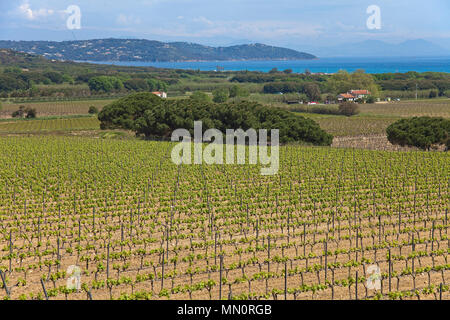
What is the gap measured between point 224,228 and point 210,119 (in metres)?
38.9

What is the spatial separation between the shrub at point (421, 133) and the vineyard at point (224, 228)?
10823 millimetres

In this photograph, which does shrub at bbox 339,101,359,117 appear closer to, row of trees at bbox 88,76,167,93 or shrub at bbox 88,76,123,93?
row of trees at bbox 88,76,167,93

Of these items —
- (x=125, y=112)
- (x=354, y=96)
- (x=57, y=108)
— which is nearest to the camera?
(x=125, y=112)

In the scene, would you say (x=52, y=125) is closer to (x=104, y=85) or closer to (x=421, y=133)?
(x=421, y=133)

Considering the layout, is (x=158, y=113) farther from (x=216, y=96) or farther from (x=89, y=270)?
(x=216, y=96)

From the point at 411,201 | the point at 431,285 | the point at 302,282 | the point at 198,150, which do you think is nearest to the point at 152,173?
the point at 198,150

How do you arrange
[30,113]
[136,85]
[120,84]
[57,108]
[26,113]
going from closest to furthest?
1. [30,113]
2. [26,113]
3. [57,108]
4. [120,84]
5. [136,85]

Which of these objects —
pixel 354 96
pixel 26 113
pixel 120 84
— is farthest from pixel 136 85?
pixel 26 113

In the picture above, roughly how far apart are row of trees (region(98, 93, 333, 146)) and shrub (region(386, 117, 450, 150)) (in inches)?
315

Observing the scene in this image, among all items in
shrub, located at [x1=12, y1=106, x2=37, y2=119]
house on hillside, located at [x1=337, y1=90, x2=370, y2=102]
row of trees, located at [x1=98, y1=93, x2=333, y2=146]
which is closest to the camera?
row of trees, located at [x1=98, y1=93, x2=333, y2=146]

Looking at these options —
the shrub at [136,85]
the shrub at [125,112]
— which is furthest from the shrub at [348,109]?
the shrub at [136,85]

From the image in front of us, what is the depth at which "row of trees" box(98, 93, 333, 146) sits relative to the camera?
59344 mm

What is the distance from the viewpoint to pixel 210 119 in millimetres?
62375

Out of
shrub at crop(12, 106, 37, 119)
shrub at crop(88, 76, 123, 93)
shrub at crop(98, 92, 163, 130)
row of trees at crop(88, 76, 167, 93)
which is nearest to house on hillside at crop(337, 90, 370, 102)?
row of trees at crop(88, 76, 167, 93)
